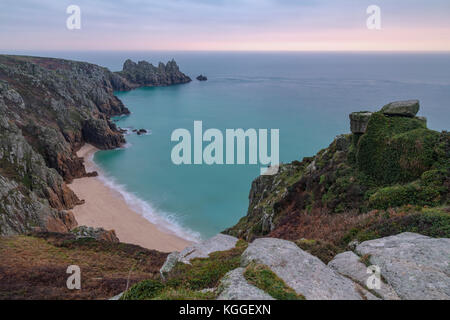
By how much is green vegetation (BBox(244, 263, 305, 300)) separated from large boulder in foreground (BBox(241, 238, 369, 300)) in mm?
337

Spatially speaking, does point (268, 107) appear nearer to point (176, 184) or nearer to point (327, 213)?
point (176, 184)

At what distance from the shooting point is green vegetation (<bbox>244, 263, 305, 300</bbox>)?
24.6 feet

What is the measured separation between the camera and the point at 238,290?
7.63 metres

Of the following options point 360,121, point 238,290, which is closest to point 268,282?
point 238,290

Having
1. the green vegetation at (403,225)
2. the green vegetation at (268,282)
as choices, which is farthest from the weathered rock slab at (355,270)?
the green vegetation at (268,282)

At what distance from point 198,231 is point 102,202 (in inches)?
681

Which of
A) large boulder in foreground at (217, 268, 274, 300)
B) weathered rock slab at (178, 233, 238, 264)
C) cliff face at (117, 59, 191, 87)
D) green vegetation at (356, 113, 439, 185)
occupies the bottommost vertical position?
weathered rock slab at (178, 233, 238, 264)

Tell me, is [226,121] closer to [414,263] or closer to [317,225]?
[317,225]

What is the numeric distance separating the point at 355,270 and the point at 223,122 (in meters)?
87.2

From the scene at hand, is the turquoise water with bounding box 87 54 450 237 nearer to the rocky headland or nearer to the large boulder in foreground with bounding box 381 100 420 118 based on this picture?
the rocky headland

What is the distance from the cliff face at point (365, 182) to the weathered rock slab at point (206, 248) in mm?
4095

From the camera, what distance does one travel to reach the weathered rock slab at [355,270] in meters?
8.38

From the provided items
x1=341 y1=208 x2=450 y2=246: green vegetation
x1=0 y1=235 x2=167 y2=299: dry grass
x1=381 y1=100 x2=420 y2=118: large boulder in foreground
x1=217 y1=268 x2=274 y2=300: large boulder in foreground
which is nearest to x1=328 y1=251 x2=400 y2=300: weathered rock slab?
x1=341 y1=208 x2=450 y2=246: green vegetation

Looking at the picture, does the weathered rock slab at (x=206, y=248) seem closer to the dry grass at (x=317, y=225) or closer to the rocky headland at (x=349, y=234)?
the rocky headland at (x=349, y=234)
